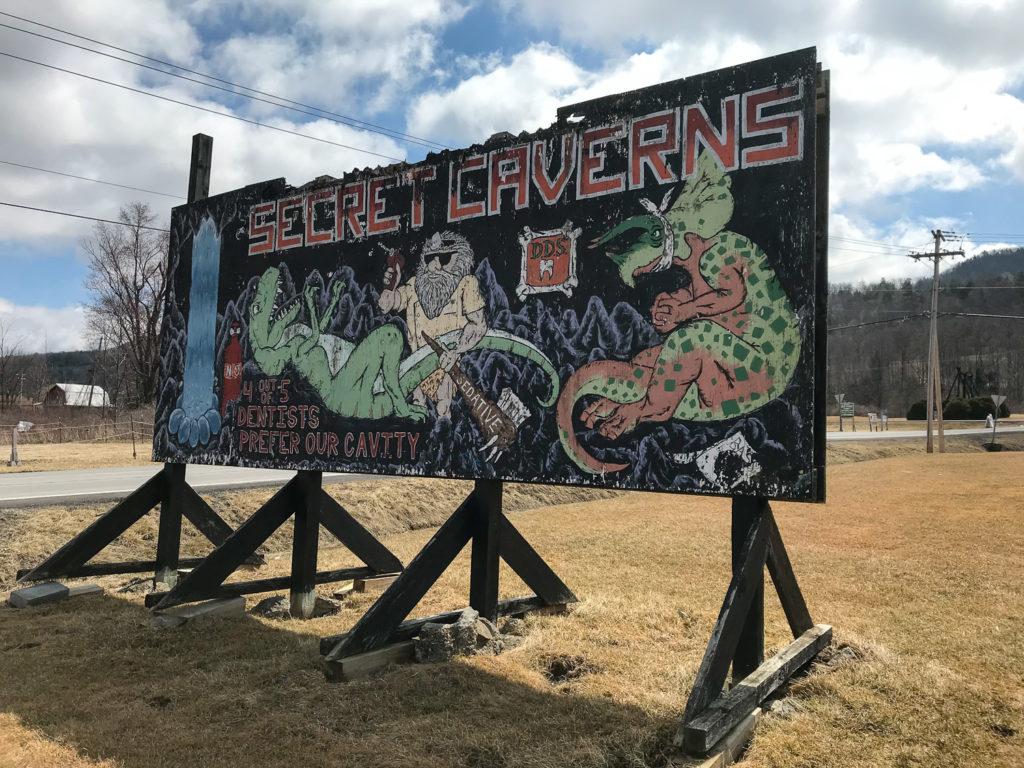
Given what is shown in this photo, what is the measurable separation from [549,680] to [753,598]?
→ 1653 millimetres

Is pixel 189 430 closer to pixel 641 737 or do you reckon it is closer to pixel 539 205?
pixel 539 205

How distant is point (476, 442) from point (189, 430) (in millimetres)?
4071

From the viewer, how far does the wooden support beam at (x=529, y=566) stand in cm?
633

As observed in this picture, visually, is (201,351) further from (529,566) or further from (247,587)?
(529,566)

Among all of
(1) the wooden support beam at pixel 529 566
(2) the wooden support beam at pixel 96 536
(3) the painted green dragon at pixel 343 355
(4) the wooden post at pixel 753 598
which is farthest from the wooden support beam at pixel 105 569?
(4) the wooden post at pixel 753 598

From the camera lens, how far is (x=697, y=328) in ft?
15.0

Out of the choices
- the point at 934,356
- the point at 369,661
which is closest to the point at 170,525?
the point at 369,661

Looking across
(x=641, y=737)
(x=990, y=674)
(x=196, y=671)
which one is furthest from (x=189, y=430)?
(x=990, y=674)

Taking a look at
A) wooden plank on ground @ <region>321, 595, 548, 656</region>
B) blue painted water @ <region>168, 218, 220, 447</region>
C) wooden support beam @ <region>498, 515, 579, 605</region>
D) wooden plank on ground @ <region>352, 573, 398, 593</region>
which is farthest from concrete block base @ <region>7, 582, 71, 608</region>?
wooden support beam @ <region>498, 515, 579, 605</region>

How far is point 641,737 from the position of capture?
4.16m

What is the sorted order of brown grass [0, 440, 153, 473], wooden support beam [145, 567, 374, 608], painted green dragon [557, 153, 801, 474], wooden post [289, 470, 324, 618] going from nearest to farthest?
painted green dragon [557, 153, 801, 474] < wooden support beam [145, 567, 374, 608] < wooden post [289, 470, 324, 618] < brown grass [0, 440, 153, 473]

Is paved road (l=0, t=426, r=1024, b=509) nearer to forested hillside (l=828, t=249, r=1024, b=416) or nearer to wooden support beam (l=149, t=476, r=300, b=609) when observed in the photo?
wooden support beam (l=149, t=476, r=300, b=609)

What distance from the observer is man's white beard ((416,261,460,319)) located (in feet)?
19.5

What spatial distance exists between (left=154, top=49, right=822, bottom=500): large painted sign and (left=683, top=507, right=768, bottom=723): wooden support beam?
48cm
